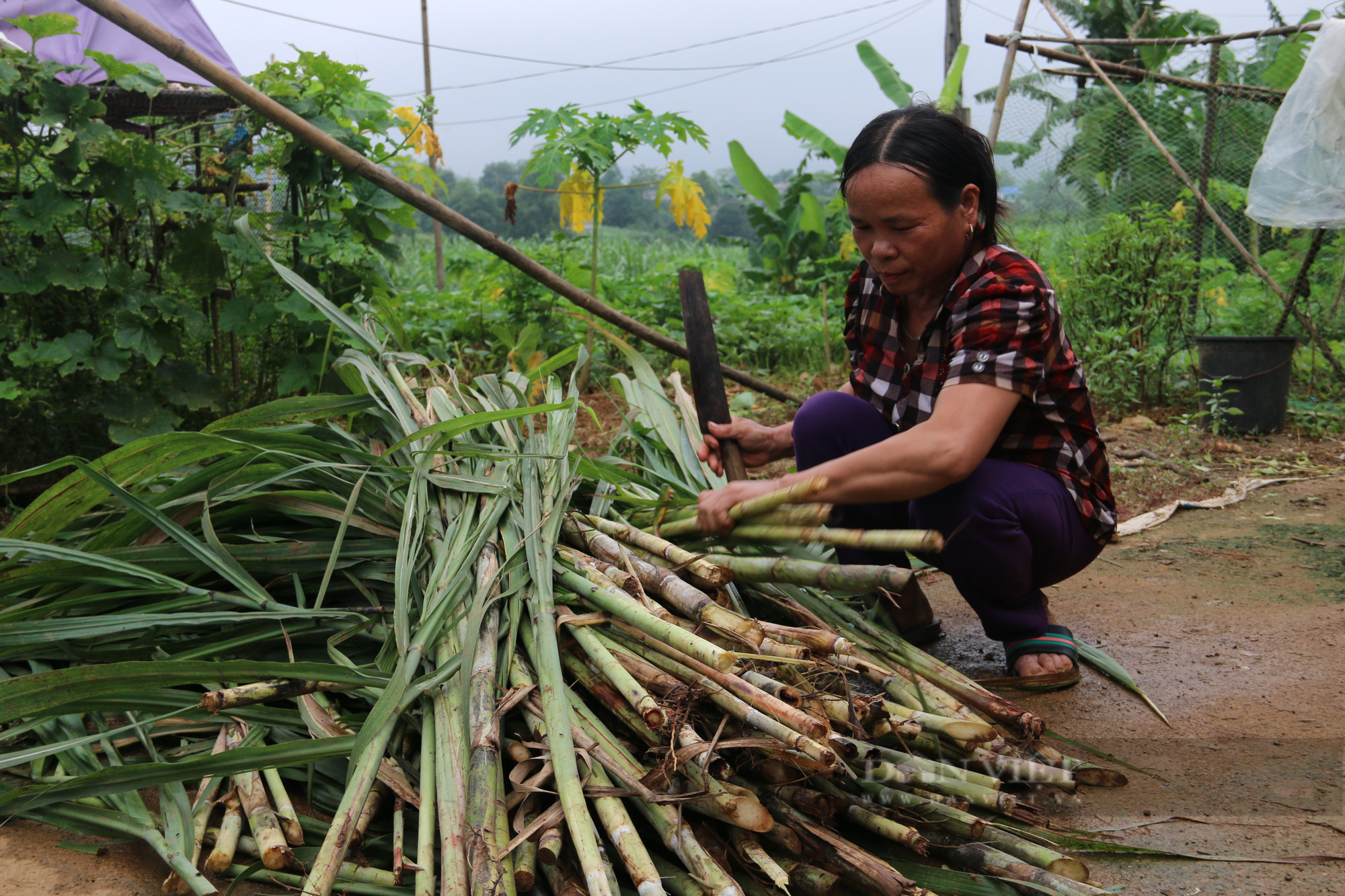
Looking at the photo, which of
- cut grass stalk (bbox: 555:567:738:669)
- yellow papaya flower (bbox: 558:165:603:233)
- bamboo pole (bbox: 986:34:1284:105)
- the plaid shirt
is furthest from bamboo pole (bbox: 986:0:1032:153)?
cut grass stalk (bbox: 555:567:738:669)

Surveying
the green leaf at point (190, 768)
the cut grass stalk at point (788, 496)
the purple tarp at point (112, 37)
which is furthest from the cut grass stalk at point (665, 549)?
the purple tarp at point (112, 37)

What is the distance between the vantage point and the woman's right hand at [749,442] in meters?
1.93

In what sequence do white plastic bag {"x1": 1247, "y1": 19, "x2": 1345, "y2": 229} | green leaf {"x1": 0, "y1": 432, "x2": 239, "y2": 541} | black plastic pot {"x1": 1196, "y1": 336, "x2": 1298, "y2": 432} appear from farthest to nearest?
black plastic pot {"x1": 1196, "y1": 336, "x2": 1298, "y2": 432}
white plastic bag {"x1": 1247, "y1": 19, "x2": 1345, "y2": 229}
green leaf {"x1": 0, "y1": 432, "x2": 239, "y2": 541}

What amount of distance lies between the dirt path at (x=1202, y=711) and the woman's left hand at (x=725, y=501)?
64cm

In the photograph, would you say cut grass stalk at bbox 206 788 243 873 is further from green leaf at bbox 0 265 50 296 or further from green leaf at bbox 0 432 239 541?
green leaf at bbox 0 265 50 296

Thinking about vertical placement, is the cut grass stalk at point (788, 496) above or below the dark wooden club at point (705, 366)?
below

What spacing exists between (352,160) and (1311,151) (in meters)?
3.89

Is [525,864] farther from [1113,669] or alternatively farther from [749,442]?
[1113,669]

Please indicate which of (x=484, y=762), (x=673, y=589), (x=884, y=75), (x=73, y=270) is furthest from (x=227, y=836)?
(x=884, y=75)

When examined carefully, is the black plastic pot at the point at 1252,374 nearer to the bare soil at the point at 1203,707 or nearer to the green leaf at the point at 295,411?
the bare soil at the point at 1203,707

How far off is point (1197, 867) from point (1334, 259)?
498 centimetres

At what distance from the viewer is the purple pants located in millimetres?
1615

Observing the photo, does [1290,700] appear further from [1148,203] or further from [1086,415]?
[1148,203]

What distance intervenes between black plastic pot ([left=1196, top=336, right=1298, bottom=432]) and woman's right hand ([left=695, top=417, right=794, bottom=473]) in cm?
293
